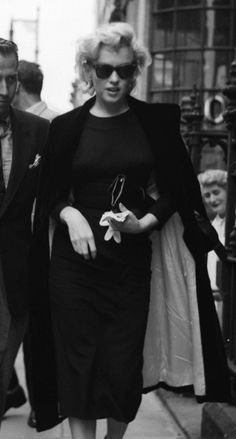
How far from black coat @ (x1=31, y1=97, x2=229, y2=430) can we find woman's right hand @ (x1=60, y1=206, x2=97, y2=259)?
17 centimetres

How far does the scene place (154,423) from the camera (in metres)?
5.52

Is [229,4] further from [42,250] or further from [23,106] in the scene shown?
[42,250]

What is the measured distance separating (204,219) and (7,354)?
1077 mm

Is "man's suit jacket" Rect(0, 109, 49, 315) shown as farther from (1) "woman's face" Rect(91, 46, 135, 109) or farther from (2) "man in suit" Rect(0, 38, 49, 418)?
(1) "woman's face" Rect(91, 46, 135, 109)

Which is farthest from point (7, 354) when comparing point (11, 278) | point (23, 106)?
point (23, 106)

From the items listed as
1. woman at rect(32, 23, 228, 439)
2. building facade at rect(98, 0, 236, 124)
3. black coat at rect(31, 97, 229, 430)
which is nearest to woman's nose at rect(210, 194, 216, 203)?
black coat at rect(31, 97, 229, 430)

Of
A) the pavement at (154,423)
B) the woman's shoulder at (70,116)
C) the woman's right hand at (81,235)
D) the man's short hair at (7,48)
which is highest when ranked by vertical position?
the man's short hair at (7,48)

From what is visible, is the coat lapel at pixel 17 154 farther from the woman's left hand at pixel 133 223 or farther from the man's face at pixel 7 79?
the woman's left hand at pixel 133 223

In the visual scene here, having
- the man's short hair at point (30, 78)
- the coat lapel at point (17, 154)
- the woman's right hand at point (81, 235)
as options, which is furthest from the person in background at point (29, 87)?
the woman's right hand at point (81, 235)

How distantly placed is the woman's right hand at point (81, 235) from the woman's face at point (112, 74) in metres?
0.53

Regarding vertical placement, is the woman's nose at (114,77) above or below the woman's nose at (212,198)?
above

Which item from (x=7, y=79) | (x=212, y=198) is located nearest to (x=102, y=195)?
(x=7, y=79)

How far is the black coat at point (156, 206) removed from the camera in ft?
13.1

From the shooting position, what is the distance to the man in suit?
3.97 meters
